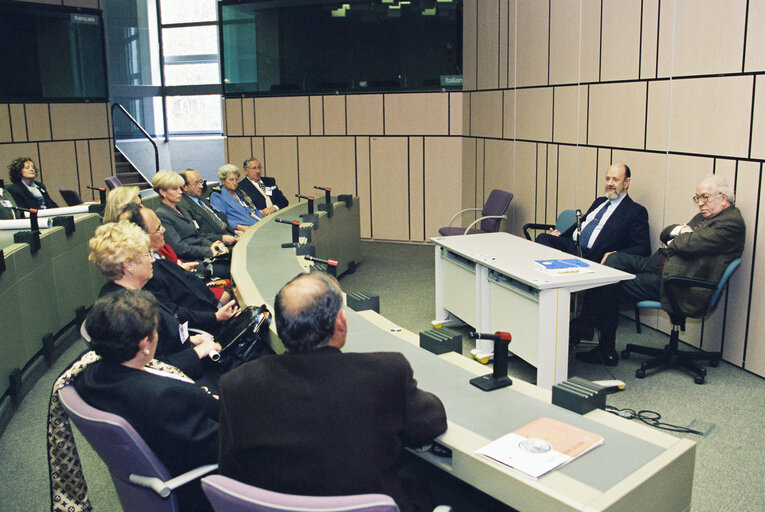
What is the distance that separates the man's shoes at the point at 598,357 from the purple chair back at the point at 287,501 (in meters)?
3.45

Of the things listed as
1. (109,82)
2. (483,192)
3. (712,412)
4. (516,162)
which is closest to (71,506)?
(712,412)

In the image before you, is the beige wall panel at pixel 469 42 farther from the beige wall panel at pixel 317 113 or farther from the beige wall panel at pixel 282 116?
the beige wall panel at pixel 282 116

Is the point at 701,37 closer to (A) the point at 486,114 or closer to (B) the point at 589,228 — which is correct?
(B) the point at 589,228

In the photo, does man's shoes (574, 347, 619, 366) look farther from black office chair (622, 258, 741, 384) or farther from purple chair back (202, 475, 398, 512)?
purple chair back (202, 475, 398, 512)

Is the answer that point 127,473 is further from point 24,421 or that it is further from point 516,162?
point 516,162

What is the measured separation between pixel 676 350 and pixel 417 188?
524cm

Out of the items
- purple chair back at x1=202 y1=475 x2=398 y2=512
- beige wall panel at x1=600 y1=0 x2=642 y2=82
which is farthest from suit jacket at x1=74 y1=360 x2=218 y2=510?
beige wall panel at x1=600 y1=0 x2=642 y2=82

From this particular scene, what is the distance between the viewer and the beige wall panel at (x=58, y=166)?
9680 millimetres

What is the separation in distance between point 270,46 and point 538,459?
29.8 feet

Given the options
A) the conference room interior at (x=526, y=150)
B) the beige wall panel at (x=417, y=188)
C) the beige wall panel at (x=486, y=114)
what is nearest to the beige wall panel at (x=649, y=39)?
the conference room interior at (x=526, y=150)

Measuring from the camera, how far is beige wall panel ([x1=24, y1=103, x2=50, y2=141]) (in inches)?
373

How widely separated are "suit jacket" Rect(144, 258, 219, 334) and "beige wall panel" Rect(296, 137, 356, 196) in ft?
19.9

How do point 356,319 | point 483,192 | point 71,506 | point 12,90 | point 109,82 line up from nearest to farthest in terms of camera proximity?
point 71,506 → point 356,319 → point 483,192 → point 12,90 → point 109,82

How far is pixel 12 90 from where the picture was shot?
30.9ft
